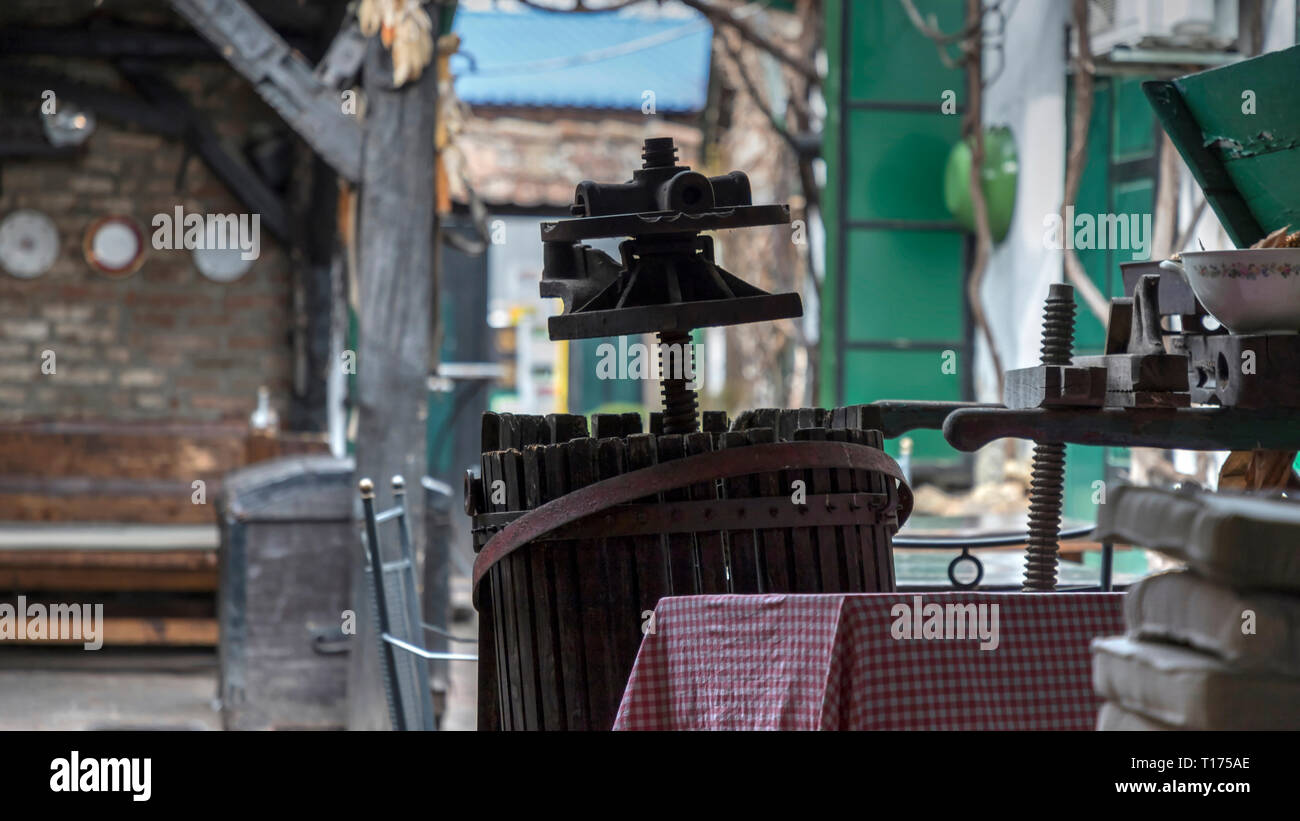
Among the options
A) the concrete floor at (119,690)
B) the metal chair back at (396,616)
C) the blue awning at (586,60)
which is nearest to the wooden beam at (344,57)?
the metal chair back at (396,616)

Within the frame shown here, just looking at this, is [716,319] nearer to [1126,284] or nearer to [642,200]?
[642,200]

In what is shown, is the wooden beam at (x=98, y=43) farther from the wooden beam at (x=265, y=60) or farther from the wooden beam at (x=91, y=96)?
the wooden beam at (x=265, y=60)

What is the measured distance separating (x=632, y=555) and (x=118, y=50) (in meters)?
7.82

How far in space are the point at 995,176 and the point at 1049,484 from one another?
5419 millimetres

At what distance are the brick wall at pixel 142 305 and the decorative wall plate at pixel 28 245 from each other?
0.05 meters

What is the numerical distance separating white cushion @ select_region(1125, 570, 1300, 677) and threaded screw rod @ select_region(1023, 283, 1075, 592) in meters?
1.32

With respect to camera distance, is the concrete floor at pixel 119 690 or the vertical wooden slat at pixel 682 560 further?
the concrete floor at pixel 119 690

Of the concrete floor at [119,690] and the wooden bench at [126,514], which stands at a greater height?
the wooden bench at [126,514]

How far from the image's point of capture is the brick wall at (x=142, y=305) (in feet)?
30.1

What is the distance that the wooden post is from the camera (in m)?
5.31

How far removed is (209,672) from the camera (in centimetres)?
758

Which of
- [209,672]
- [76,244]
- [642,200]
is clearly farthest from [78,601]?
[642,200]
